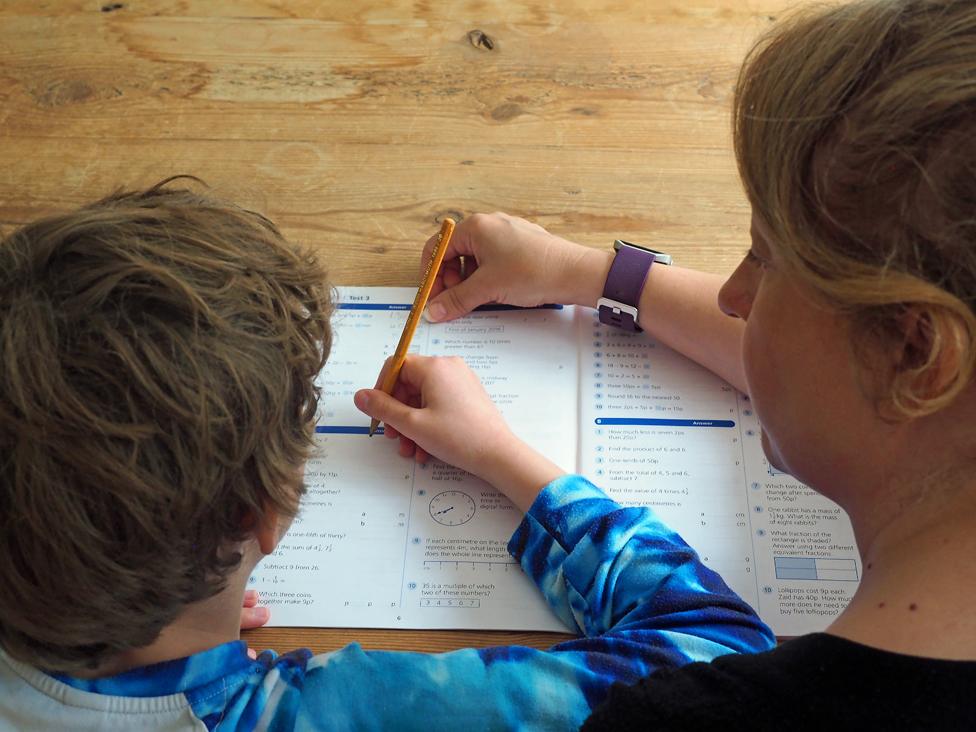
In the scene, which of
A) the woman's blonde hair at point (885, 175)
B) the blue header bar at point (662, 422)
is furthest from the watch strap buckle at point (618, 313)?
the woman's blonde hair at point (885, 175)

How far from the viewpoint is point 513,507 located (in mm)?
733

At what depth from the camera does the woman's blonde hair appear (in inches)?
16.1

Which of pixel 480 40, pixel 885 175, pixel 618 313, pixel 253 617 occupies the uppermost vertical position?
pixel 885 175

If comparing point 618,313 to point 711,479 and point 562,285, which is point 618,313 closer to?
point 562,285

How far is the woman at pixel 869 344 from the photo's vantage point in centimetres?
41

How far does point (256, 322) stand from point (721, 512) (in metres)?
0.41

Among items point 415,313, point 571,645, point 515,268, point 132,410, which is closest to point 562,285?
point 515,268

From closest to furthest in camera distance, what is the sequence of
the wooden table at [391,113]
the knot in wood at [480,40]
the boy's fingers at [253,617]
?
the boy's fingers at [253,617] → the wooden table at [391,113] → the knot in wood at [480,40]

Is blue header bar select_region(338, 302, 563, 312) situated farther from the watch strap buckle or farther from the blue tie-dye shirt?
the blue tie-dye shirt

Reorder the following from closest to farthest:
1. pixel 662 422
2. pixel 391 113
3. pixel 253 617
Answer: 1. pixel 253 617
2. pixel 662 422
3. pixel 391 113

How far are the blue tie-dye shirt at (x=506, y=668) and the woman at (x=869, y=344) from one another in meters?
0.09

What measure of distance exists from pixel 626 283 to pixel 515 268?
11 centimetres

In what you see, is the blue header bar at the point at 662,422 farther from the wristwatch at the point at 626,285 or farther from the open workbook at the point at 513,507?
the wristwatch at the point at 626,285

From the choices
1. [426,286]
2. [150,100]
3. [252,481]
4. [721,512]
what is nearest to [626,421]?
[721,512]
